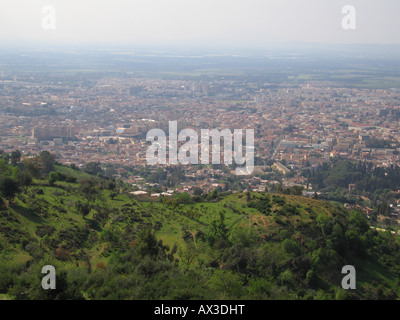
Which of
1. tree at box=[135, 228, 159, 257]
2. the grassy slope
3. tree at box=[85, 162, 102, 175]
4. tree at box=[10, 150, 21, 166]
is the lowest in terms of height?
tree at box=[85, 162, 102, 175]

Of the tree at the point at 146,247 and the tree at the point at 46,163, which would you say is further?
the tree at the point at 46,163

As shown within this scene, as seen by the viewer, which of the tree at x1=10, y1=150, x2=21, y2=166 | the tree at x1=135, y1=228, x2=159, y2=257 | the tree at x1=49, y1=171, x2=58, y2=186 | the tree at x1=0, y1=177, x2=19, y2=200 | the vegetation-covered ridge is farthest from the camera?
the tree at x1=10, y1=150, x2=21, y2=166

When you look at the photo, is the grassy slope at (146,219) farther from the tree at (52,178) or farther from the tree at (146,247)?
the tree at (146,247)

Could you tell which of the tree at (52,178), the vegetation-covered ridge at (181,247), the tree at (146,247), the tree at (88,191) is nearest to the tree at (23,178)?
the vegetation-covered ridge at (181,247)

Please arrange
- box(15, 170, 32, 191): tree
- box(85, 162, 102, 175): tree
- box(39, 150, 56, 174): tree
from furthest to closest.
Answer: box(85, 162, 102, 175): tree
box(39, 150, 56, 174): tree
box(15, 170, 32, 191): tree

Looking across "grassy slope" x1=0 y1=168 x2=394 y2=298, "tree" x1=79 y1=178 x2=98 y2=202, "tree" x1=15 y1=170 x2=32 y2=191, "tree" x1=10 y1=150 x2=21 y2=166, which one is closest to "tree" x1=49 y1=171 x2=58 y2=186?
"grassy slope" x1=0 y1=168 x2=394 y2=298

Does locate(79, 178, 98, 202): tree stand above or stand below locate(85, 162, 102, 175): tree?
above

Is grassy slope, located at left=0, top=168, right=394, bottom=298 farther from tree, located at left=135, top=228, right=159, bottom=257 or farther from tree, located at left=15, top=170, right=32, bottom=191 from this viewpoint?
tree, located at left=135, top=228, right=159, bottom=257
